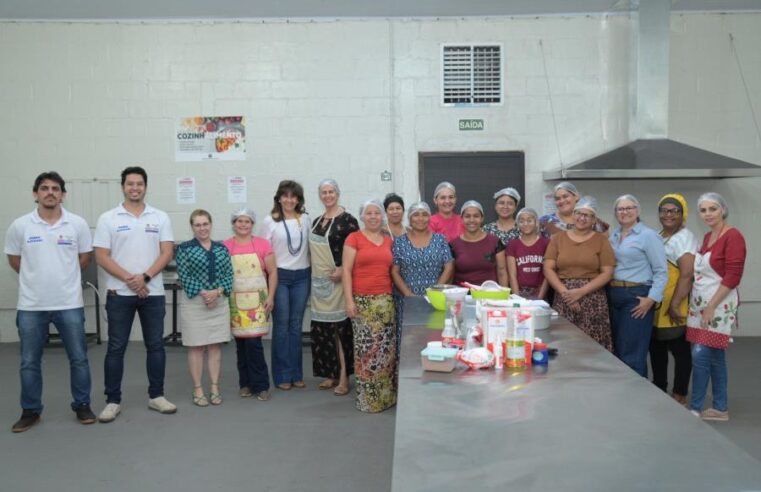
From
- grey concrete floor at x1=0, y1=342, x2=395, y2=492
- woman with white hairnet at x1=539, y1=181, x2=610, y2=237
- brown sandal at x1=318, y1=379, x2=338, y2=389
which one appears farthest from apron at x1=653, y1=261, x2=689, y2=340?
brown sandal at x1=318, y1=379, x2=338, y2=389

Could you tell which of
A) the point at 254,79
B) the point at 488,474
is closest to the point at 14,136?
the point at 254,79

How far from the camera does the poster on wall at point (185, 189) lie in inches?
254

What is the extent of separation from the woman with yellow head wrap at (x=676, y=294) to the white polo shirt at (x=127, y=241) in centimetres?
318

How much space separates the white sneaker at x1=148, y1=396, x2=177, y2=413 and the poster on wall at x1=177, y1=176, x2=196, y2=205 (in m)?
2.67

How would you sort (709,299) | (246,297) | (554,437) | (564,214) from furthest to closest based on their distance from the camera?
(564,214), (246,297), (709,299), (554,437)

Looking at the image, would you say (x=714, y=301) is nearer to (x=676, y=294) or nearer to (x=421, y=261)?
(x=676, y=294)

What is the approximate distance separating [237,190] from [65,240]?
2708mm

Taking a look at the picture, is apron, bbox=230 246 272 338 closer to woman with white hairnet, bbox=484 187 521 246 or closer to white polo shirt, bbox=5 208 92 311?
white polo shirt, bbox=5 208 92 311

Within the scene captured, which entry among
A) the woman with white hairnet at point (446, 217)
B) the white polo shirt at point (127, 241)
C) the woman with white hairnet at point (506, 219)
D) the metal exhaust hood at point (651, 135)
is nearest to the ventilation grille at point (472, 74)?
the metal exhaust hood at point (651, 135)

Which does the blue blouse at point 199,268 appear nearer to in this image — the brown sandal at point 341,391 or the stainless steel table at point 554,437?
the brown sandal at point 341,391

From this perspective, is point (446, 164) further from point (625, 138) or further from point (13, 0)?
point (13, 0)

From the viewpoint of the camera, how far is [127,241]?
3.96m

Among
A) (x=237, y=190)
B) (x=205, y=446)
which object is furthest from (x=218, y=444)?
(x=237, y=190)

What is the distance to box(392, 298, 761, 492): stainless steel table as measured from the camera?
1368 mm
